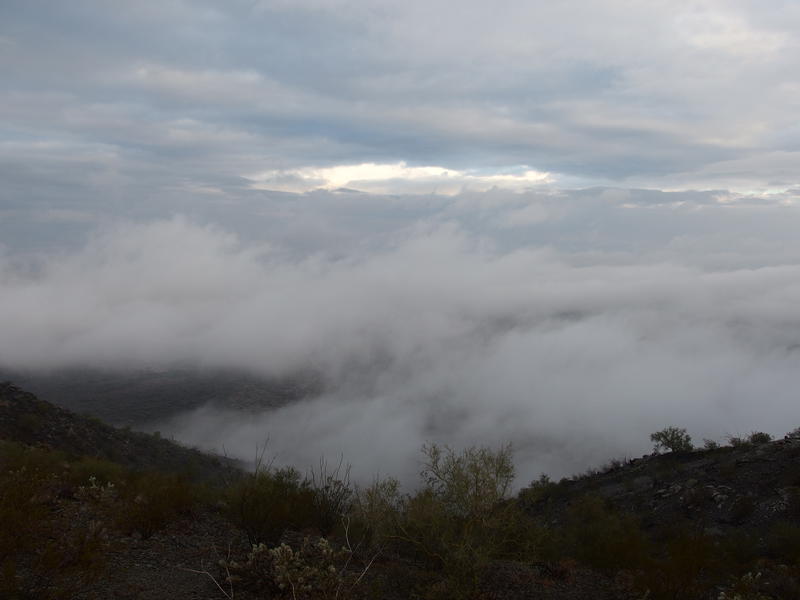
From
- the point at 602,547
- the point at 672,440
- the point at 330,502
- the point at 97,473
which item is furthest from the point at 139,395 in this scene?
the point at 602,547

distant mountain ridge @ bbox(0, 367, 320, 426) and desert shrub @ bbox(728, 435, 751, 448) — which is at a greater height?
desert shrub @ bbox(728, 435, 751, 448)

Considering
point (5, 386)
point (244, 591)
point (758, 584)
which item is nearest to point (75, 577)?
point (244, 591)

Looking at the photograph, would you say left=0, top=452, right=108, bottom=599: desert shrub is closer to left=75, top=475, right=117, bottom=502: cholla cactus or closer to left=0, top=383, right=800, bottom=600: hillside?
left=0, top=383, right=800, bottom=600: hillside

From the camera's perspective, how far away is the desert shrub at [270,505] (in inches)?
403

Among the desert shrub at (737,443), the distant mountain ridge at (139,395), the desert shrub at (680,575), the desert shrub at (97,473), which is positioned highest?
the desert shrub at (680,575)

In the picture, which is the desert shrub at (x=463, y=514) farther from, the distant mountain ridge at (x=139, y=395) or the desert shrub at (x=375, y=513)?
the distant mountain ridge at (x=139, y=395)

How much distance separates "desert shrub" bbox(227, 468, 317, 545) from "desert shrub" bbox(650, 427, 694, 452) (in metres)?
30.1

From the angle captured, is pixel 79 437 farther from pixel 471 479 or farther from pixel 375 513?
pixel 471 479

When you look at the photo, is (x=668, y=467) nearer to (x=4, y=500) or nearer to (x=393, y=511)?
(x=393, y=511)

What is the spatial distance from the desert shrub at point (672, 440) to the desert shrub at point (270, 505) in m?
30.1

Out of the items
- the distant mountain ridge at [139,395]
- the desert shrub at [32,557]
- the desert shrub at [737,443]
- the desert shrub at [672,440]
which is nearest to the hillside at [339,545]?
the desert shrub at [32,557]

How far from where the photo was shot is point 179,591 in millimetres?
8188

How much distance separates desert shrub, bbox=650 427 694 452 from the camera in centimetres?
3544

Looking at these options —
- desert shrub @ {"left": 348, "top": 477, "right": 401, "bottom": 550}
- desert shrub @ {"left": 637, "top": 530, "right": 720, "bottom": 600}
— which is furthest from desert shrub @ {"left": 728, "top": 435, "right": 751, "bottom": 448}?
desert shrub @ {"left": 348, "top": 477, "right": 401, "bottom": 550}
